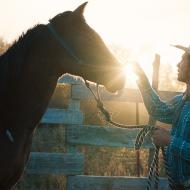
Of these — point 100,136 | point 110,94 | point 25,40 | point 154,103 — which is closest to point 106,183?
point 100,136

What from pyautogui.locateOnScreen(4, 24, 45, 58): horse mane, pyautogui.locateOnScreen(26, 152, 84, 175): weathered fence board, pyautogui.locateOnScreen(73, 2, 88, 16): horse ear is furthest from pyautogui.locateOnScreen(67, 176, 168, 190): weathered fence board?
pyautogui.locateOnScreen(73, 2, 88, 16): horse ear

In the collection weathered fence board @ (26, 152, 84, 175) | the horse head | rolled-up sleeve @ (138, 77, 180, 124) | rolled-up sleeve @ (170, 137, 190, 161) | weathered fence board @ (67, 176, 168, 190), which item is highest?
the horse head

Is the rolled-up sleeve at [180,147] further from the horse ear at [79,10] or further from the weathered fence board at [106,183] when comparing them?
the weathered fence board at [106,183]

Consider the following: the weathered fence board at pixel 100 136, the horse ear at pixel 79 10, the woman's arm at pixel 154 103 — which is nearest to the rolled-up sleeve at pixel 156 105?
the woman's arm at pixel 154 103

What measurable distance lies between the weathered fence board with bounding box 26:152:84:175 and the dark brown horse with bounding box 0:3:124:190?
180 cm

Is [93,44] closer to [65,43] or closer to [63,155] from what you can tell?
[65,43]

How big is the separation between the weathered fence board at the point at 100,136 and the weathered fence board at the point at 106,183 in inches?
17.2

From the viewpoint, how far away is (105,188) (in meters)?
6.75

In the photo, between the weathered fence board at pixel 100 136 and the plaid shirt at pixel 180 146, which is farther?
the weathered fence board at pixel 100 136

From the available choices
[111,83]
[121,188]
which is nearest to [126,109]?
[121,188]

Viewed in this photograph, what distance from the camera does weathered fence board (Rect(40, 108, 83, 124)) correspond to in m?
6.57

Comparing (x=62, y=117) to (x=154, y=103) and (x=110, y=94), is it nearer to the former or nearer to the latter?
(x=110, y=94)

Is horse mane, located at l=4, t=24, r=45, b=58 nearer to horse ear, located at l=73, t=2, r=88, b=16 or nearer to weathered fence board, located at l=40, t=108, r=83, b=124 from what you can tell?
horse ear, located at l=73, t=2, r=88, b=16

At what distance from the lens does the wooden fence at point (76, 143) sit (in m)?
6.57
